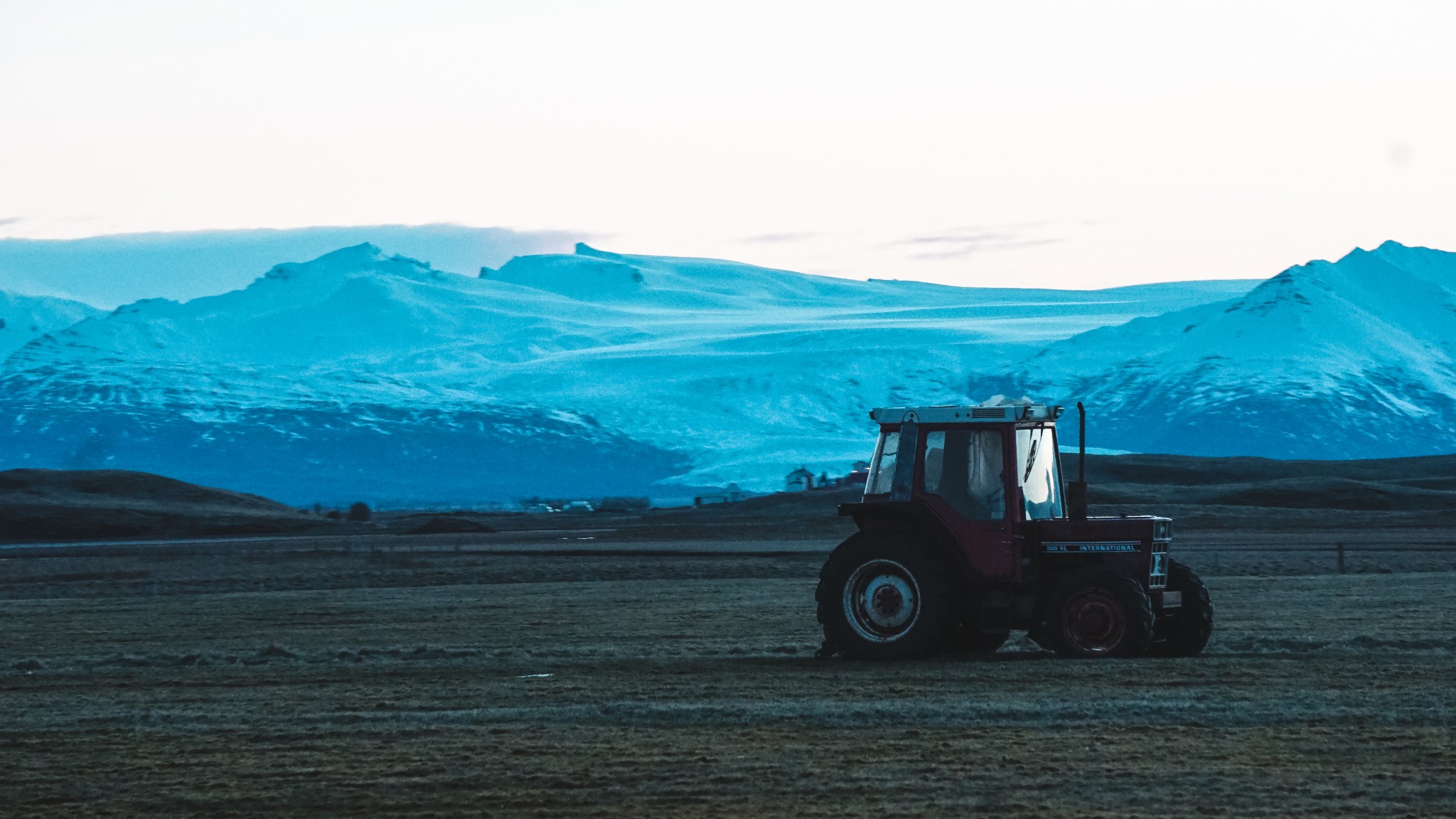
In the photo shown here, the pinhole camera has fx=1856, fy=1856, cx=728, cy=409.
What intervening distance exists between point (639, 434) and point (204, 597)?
165 m

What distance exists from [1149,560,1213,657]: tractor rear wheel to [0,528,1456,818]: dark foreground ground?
0.78 feet

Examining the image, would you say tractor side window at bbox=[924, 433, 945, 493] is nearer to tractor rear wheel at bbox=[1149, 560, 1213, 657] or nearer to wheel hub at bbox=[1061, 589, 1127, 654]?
wheel hub at bbox=[1061, 589, 1127, 654]

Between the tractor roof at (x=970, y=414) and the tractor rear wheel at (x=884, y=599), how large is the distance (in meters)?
0.99

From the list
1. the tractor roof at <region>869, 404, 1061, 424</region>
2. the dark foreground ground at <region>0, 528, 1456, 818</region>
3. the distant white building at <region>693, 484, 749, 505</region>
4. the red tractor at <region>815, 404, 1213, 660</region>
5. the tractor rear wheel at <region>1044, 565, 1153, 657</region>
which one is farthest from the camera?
the distant white building at <region>693, 484, 749, 505</region>

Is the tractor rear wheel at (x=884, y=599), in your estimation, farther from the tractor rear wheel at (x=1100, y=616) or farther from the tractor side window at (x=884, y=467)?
the tractor rear wheel at (x=1100, y=616)

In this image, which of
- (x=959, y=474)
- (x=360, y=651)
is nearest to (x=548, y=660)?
(x=360, y=651)

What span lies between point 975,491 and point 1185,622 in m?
2.12

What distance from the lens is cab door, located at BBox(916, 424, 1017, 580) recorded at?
15195 millimetres

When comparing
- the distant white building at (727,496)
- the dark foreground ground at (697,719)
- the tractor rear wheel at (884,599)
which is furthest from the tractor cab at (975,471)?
the distant white building at (727,496)

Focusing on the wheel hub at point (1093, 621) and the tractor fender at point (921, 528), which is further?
the tractor fender at point (921, 528)

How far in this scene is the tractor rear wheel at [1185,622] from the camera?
1564 cm

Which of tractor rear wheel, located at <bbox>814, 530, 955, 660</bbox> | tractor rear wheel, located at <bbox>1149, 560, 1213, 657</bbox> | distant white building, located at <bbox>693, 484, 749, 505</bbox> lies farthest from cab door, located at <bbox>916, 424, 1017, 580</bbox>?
distant white building, located at <bbox>693, 484, 749, 505</bbox>

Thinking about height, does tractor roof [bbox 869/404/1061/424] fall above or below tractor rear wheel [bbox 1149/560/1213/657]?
above

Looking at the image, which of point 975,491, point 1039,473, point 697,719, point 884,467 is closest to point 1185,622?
point 1039,473
